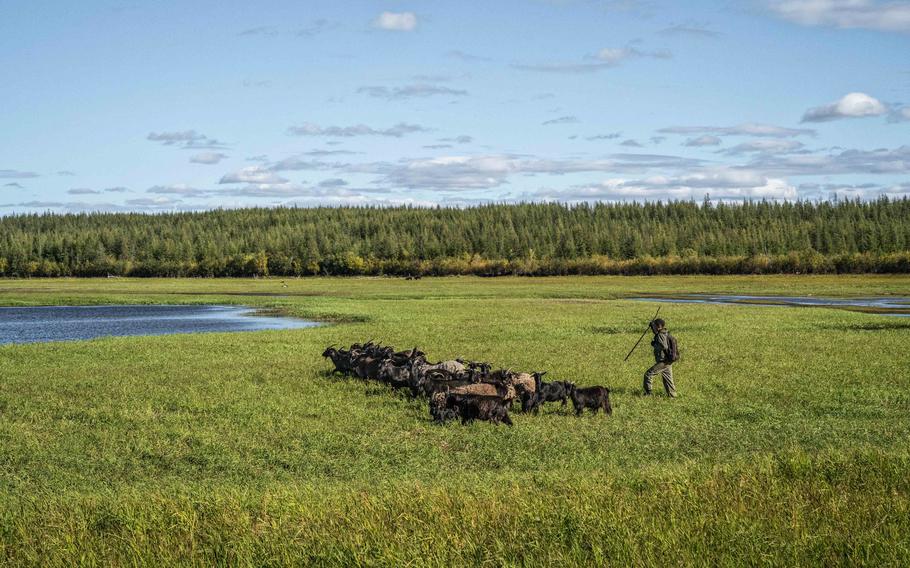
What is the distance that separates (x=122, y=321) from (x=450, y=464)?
48.0 metres

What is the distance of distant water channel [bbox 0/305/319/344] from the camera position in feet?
158

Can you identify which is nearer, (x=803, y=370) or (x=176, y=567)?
(x=176, y=567)

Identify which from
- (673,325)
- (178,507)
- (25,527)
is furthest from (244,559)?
(673,325)

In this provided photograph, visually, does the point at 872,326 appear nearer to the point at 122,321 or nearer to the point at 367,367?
the point at 367,367

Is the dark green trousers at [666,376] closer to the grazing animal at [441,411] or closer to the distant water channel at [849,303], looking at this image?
the grazing animal at [441,411]

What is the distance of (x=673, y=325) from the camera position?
4509 cm

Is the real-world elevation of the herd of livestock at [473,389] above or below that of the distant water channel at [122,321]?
above

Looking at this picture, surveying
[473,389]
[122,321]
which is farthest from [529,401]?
[122,321]

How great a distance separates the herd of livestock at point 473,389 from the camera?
18188mm

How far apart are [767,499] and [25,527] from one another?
8537 mm

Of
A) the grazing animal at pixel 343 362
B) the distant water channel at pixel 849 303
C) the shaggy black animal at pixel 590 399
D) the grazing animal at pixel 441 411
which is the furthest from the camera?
the distant water channel at pixel 849 303

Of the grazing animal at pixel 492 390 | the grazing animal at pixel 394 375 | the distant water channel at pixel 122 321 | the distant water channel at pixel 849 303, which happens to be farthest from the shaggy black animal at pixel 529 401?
the distant water channel at pixel 849 303

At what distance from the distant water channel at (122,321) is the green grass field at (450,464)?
14.4 meters

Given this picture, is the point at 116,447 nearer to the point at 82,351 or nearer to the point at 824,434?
the point at 824,434
